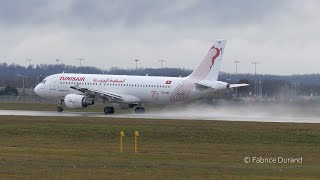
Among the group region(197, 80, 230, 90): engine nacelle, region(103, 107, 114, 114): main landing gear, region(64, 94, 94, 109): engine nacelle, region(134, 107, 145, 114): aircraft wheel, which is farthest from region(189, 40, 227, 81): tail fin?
region(64, 94, 94, 109): engine nacelle

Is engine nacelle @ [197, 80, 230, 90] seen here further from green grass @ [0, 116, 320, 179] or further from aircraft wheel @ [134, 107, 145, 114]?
green grass @ [0, 116, 320, 179]

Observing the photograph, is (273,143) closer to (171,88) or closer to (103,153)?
(103,153)

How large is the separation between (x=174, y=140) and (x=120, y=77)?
119ft

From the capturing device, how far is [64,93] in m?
83.0

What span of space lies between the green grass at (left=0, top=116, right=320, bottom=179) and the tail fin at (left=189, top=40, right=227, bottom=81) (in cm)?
1902

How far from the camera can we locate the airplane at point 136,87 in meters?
77.9

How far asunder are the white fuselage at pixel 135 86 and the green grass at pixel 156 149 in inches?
700

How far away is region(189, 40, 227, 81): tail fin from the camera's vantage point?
79.2m

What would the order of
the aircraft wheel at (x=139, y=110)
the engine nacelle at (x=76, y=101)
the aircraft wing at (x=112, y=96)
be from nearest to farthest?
the engine nacelle at (x=76, y=101) < the aircraft wing at (x=112, y=96) < the aircraft wheel at (x=139, y=110)

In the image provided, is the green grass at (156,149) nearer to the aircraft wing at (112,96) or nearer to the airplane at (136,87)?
the aircraft wing at (112,96)

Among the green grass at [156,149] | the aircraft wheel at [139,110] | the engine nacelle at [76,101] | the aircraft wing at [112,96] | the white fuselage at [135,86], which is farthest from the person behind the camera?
the aircraft wheel at [139,110]

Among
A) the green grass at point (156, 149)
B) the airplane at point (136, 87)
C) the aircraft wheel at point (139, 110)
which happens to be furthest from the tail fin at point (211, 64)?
the green grass at point (156, 149)

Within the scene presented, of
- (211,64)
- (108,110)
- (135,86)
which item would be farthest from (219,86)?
(108,110)

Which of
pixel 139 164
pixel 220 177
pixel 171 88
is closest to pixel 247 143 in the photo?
pixel 139 164
